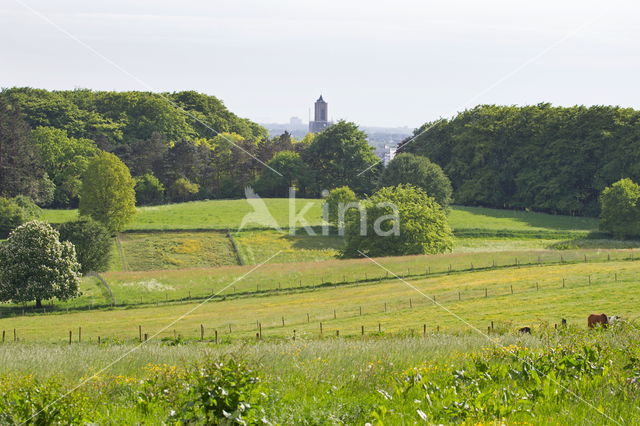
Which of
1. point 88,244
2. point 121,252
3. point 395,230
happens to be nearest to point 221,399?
point 88,244

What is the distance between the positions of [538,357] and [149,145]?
114m

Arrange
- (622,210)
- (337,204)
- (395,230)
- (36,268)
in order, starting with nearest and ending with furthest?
(36,268)
(395,230)
(622,210)
(337,204)

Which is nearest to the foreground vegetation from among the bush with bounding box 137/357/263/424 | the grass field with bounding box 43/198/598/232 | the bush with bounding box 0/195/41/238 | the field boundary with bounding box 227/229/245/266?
the bush with bounding box 137/357/263/424

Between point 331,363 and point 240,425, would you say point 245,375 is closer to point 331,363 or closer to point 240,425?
point 240,425

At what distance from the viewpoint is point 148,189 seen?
10881 cm

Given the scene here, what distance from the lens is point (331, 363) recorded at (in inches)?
585

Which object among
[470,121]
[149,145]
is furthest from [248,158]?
[470,121]

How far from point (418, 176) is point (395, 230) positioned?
2605 cm

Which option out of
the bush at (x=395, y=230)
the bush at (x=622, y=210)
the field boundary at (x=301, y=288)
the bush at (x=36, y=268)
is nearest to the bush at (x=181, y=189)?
the bush at (x=395, y=230)

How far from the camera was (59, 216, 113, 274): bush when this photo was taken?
210ft

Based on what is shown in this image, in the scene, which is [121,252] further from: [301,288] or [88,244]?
[301,288]

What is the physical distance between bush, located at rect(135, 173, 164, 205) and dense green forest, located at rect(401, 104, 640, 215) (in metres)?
45.5

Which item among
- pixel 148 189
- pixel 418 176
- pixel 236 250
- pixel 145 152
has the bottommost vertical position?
pixel 236 250

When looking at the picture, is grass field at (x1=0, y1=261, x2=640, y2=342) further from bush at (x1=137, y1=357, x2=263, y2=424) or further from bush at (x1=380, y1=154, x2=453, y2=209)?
bush at (x1=380, y1=154, x2=453, y2=209)
